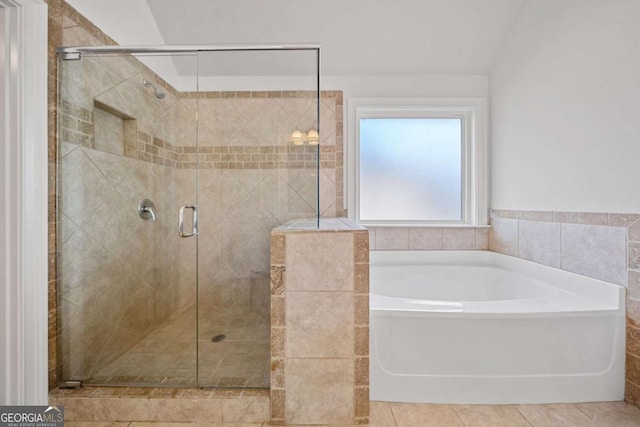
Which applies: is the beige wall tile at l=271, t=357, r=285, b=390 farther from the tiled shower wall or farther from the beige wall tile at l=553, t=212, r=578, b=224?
the beige wall tile at l=553, t=212, r=578, b=224

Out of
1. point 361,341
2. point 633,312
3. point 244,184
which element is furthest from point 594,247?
point 244,184

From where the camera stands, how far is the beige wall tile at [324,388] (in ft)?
4.07

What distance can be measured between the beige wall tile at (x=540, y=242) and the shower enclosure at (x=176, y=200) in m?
1.49

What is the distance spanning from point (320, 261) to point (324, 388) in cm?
53

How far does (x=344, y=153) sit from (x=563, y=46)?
1.48m

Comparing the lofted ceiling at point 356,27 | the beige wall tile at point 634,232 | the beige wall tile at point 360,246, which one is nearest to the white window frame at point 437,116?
the lofted ceiling at point 356,27

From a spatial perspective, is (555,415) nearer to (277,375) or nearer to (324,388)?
(324,388)

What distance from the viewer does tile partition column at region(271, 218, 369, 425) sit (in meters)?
1.24

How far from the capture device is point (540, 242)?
1.93 metres

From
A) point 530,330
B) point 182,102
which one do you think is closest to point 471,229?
point 530,330

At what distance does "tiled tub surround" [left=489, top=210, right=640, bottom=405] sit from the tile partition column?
4.14 ft

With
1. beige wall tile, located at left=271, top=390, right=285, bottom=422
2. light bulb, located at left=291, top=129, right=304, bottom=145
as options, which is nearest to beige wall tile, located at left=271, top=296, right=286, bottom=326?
beige wall tile, located at left=271, top=390, right=285, bottom=422

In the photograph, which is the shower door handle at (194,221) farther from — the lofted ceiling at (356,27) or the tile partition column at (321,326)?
the lofted ceiling at (356,27)

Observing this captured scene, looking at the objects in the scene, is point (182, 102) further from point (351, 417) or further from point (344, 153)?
point (351, 417)
